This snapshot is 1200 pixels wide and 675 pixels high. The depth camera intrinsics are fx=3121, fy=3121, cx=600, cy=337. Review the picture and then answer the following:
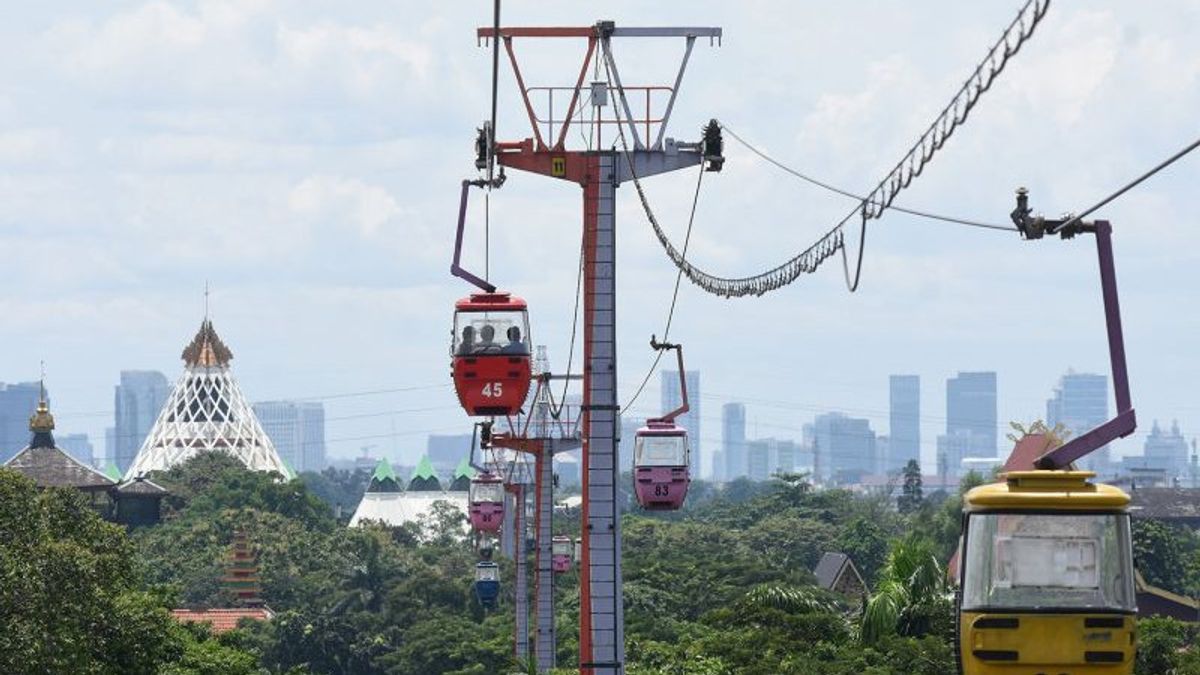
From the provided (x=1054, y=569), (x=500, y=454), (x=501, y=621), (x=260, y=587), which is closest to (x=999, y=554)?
(x=1054, y=569)

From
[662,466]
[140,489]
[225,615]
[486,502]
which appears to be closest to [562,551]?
[486,502]

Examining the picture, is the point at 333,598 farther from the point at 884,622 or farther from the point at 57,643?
the point at 57,643

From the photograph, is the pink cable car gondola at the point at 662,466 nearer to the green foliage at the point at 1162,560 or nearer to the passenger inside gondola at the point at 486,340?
the passenger inside gondola at the point at 486,340

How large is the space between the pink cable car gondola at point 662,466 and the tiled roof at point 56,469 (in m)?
122

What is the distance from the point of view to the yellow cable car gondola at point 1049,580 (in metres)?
26.0

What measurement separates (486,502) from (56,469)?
93.0 m

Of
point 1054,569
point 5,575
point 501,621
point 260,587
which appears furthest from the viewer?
point 260,587

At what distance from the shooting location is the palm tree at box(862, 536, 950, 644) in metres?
68.1

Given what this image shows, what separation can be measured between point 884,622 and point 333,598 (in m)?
68.2

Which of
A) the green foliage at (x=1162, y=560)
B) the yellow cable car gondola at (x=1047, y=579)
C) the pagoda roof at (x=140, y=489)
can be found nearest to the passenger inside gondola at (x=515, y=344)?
the yellow cable car gondola at (x=1047, y=579)

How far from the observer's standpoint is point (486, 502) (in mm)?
91188

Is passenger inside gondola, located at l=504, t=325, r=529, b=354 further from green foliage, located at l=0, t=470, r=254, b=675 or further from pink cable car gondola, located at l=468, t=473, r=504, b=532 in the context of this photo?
pink cable car gondola, located at l=468, t=473, r=504, b=532

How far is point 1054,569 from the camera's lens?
26.2 metres

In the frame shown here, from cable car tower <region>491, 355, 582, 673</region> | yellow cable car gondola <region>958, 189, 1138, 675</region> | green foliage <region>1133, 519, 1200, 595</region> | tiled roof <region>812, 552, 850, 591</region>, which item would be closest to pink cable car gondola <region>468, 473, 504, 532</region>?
cable car tower <region>491, 355, 582, 673</region>
